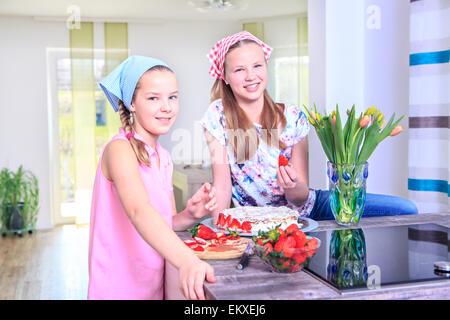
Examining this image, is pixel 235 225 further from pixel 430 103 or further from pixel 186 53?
pixel 186 53

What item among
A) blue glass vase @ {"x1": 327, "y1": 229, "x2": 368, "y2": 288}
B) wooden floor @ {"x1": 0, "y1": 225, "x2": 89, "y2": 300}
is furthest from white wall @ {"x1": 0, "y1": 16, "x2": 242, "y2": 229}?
blue glass vase @ {"x1": 327, "y1": 229, "x2": 368, "y2": 288}

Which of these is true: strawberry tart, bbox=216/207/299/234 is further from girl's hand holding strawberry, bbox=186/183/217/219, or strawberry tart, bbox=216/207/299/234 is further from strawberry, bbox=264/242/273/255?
strawberry, bbox=264/242/273/255

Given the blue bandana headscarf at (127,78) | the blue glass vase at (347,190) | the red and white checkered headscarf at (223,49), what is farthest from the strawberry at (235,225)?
the red and white checkered headscarf at (223,49)

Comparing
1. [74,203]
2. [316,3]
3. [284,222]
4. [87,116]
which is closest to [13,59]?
[87,116]

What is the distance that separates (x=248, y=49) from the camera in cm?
177

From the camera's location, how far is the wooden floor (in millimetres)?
3518

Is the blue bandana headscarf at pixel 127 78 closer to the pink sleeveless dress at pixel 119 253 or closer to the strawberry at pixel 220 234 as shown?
the pink sleeveless dress at pixel 119 253

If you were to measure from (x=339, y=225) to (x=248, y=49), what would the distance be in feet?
2.38

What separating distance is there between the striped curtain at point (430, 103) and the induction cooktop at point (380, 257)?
87cm

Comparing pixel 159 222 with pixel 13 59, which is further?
pixel 13 59

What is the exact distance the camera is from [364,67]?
7.36 feet

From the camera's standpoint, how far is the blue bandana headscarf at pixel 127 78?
1.26 meters

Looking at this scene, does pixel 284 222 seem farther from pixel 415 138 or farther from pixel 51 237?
pixel 51 237

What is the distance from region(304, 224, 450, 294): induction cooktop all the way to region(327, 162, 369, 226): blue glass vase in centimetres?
7
